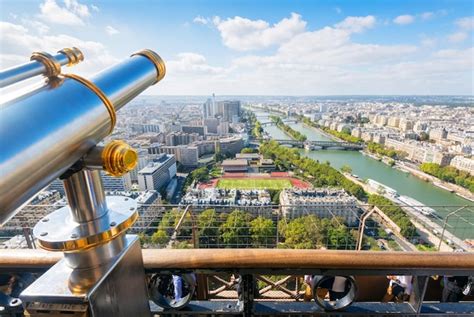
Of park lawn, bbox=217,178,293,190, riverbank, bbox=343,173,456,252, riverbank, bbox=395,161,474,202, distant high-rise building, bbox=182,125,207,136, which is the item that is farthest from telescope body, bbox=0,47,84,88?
distant high-rise building, bbox=182,125,207,136

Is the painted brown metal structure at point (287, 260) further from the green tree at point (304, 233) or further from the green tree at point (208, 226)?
the green tree at point (304, 233)

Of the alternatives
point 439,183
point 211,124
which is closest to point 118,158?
point 439,183

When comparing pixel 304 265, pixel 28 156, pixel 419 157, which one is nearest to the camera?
pixel 28 156

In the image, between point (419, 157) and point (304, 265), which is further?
point (419, 157)

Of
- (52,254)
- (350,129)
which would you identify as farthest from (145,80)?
(350,129)

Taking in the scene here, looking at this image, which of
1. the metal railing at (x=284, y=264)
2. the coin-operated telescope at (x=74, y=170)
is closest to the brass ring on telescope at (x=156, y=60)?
the coin-operated telescope at (x=74, y=170)

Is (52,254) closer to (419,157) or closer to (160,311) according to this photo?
(160,311)

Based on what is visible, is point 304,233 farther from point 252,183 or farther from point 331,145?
point 331,145

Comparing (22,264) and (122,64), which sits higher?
(122,64)
